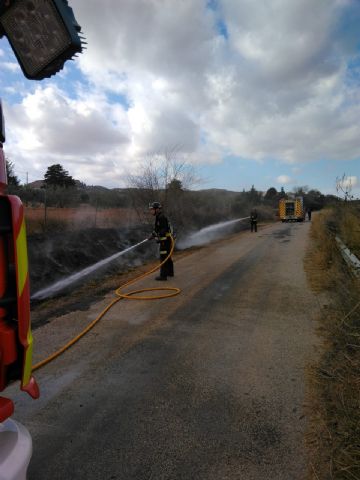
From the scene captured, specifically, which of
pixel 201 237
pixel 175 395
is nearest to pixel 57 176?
pixel 201 237

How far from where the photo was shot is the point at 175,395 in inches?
130

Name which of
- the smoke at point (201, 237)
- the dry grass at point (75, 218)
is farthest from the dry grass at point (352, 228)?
the smoke at point (201, 237)

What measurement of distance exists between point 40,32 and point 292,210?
1552 inches

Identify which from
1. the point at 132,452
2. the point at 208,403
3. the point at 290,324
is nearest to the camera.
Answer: the point at 132,452

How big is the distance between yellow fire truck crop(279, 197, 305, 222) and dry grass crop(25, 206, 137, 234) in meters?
23.3

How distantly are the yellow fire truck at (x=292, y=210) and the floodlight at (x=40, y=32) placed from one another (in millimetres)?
38987

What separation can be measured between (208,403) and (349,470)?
50.0 inches

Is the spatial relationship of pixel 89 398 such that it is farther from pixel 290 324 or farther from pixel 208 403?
pixel 290 324

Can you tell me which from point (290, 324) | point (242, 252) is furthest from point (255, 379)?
point (242, 252)

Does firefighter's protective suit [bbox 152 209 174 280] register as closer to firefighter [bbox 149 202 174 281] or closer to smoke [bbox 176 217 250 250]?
firefighter [bbox 149 202 174 281]

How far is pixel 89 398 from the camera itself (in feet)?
10.7

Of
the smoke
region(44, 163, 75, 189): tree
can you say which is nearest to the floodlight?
the smoke

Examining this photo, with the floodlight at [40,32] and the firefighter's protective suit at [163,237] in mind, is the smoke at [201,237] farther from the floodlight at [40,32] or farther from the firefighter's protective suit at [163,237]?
the floodlight at [40,32]

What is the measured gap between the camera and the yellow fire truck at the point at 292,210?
3884 centimetres
